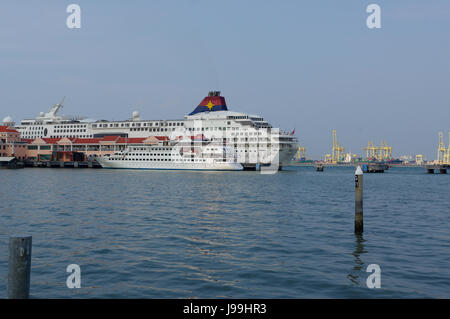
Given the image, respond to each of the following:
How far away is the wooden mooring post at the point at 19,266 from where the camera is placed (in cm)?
644

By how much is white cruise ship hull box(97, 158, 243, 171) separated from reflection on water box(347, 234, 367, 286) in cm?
6271

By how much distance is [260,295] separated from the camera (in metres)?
8.95

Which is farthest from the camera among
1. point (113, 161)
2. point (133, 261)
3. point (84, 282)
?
point (113, 161)

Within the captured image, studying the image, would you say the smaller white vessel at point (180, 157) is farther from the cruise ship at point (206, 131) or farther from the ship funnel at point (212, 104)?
the ship funnel at point (212, 104)

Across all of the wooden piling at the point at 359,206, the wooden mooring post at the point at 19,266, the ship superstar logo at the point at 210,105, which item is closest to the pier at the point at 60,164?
the ship superstar logo at the point at 210,105

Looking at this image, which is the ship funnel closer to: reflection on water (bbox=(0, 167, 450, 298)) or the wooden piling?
reflection on water (bbox=(0, 167, 450, 298))

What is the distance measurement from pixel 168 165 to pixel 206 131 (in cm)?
Answer: 1609

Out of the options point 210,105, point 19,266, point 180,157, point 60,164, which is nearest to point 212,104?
point 210,105

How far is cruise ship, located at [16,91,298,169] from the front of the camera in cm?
8300

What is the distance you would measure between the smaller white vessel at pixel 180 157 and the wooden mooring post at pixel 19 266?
7117cm
